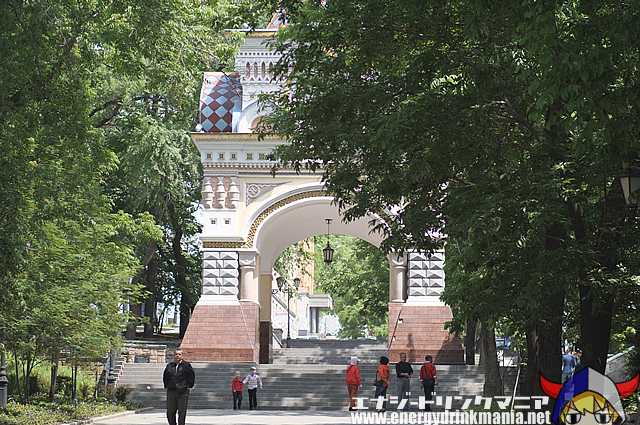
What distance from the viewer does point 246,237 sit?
26547 millimetres

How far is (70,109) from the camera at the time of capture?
1285cm

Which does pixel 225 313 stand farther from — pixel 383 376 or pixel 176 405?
pixel 176 405

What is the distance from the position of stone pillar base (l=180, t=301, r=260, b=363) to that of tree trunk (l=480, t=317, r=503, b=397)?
24.9ft

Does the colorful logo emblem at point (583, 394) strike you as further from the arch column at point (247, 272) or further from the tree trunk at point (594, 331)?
the arch column at point (247, 272)

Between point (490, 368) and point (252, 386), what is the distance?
247 inches

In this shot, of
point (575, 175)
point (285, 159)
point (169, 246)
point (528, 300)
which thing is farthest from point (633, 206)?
point (169, 246)

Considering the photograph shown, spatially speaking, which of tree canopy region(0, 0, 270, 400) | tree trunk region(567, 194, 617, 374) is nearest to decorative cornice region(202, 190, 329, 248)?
tree canopy region(0, 0, 270, 400)

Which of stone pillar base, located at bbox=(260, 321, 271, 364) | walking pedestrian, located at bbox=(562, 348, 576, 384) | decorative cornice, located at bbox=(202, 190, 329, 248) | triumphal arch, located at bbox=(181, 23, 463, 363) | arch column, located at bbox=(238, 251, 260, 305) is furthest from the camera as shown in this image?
stone pillar base, located at bbox=(260, 321, 271, 364)

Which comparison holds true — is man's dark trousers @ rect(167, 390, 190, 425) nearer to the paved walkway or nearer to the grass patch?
the paved walkway

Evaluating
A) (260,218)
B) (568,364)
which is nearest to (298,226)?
(260,218)

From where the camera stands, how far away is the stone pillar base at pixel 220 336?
25453mm

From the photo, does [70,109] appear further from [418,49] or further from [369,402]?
[369,402]

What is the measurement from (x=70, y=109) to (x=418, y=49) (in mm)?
5282

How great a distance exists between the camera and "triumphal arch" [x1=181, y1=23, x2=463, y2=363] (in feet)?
84.0
